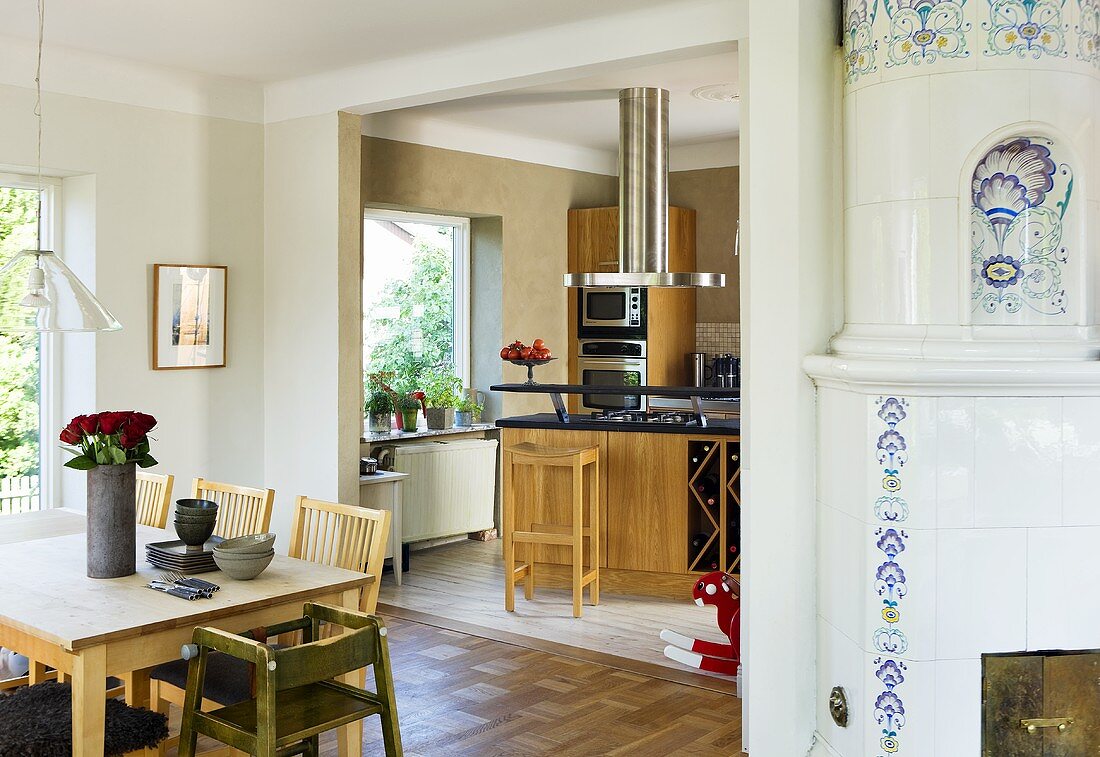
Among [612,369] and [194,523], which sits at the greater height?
[612,369]

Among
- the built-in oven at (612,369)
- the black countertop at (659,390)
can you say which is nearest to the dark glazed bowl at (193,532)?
the black countertop at (659,390)

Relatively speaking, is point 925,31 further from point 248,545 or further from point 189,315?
point 189,315

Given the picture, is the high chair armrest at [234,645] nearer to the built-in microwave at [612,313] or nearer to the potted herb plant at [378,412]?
the potted herb plant at [378,412]

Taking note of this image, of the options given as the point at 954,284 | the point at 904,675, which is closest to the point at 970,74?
the point at 954,284

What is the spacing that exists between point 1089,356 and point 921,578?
0.67m

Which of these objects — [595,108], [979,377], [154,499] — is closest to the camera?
[979,377]

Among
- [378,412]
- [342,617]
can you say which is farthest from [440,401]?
[342,617]

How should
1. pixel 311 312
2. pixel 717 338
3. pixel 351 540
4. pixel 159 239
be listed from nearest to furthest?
pixel 351 540
pixel 159 239
pixel 311 312
pixel 717 338

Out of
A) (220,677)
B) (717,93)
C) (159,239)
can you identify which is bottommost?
(220,677)

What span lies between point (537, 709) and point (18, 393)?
9.56ft

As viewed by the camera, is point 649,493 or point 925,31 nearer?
point 925,31

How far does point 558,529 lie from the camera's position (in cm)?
546

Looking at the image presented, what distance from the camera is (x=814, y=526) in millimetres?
2965

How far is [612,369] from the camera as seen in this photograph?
25.8 feet
